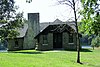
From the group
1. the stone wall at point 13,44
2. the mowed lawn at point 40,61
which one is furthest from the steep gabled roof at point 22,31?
the mowed lawn at point 40,61

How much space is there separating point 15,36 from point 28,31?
513cm

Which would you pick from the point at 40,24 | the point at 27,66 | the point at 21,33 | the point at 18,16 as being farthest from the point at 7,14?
the point at 27,66

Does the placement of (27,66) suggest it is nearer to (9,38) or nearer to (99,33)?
(99,33)

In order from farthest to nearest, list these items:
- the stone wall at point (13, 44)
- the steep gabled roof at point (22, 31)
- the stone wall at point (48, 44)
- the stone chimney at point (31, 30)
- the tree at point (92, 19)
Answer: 1. the stone chimney at point (31, 30)
2. the steep gabled roof at point (22, 31)
3. the stone wall at point (13, 44)
4. the stone wall at point (48, 44)
5. the tree at point (92, 19)

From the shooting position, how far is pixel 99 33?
17172 mm

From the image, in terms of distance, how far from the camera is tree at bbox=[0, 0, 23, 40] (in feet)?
173

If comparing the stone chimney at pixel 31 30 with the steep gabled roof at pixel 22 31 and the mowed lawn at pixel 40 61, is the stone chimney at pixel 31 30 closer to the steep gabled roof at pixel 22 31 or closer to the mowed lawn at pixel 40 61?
the steep gabled roof at pixel 22 31

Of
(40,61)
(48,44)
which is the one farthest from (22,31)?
(40,61)

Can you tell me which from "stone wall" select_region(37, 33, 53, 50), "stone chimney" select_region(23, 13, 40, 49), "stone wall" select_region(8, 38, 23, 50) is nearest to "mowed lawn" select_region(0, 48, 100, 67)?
"stone wall" select_region(37, 33, 53, 50)

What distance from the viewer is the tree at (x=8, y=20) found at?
2080 inches

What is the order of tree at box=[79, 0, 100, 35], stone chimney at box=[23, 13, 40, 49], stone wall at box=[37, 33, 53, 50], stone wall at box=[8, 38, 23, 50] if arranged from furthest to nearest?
stone chimney at box=[23, 13, 40, 49] → stone wall at box=[8, 38, 23, 50] → stone wall at box=[37, 33, 53, 50] → tree at box=[79, 0, 100, 35]

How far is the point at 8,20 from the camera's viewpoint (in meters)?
53.6

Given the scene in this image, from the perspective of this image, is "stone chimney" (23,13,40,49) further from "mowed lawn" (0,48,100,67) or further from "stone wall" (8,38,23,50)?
"mowed lawn" (0,48,100,67)

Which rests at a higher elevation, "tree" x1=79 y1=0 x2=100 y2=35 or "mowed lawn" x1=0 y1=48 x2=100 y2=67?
"tree" x1=79 y1=0 x2=100 y2=35
